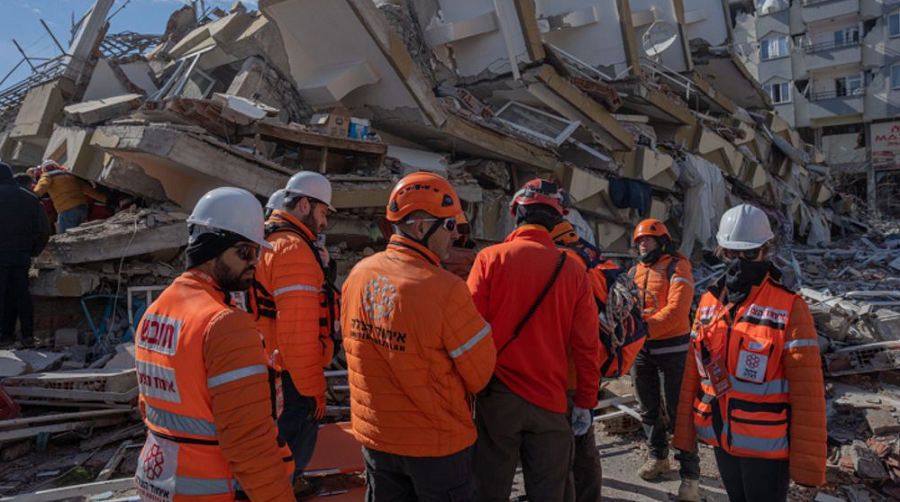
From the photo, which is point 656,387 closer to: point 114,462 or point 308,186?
point 308,186

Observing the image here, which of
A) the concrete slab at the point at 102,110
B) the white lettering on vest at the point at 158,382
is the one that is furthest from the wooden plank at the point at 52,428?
the concrete slab at the point at 102,110

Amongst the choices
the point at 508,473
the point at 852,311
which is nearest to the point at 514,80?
the point at 852,311

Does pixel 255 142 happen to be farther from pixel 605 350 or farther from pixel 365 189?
pixel 605 350

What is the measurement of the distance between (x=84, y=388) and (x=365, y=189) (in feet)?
10.7

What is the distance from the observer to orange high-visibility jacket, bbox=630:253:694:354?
13.7ft

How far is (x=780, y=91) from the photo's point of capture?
37.0 metres

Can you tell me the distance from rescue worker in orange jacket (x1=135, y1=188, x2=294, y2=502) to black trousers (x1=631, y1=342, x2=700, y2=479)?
3111mm

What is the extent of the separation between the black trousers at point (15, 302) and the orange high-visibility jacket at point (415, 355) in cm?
466

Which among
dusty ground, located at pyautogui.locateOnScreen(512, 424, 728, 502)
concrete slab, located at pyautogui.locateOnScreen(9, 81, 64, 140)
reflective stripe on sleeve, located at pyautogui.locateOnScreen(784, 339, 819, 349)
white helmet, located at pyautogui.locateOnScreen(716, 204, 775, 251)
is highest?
concrete slab, located at pyautogui.locateOnScreen(9, 81, 64, 140)

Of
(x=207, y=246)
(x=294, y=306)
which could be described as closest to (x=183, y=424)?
(x=207, y=246)

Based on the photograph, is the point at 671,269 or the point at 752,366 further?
the point at 671,269

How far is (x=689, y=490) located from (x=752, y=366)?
1587 millimetres

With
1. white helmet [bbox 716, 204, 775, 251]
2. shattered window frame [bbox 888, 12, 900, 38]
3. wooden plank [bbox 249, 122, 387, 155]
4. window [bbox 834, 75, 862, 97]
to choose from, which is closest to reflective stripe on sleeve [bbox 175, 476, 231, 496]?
white helmet [bbox 716, 204, 775, 251]

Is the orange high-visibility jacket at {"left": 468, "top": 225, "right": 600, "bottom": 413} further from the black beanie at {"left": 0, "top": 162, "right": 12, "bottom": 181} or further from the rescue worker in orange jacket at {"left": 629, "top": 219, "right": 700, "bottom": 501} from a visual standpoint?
the black beanie at {"left": 0, "top": 162, "right": 12, "bottom": 181}
